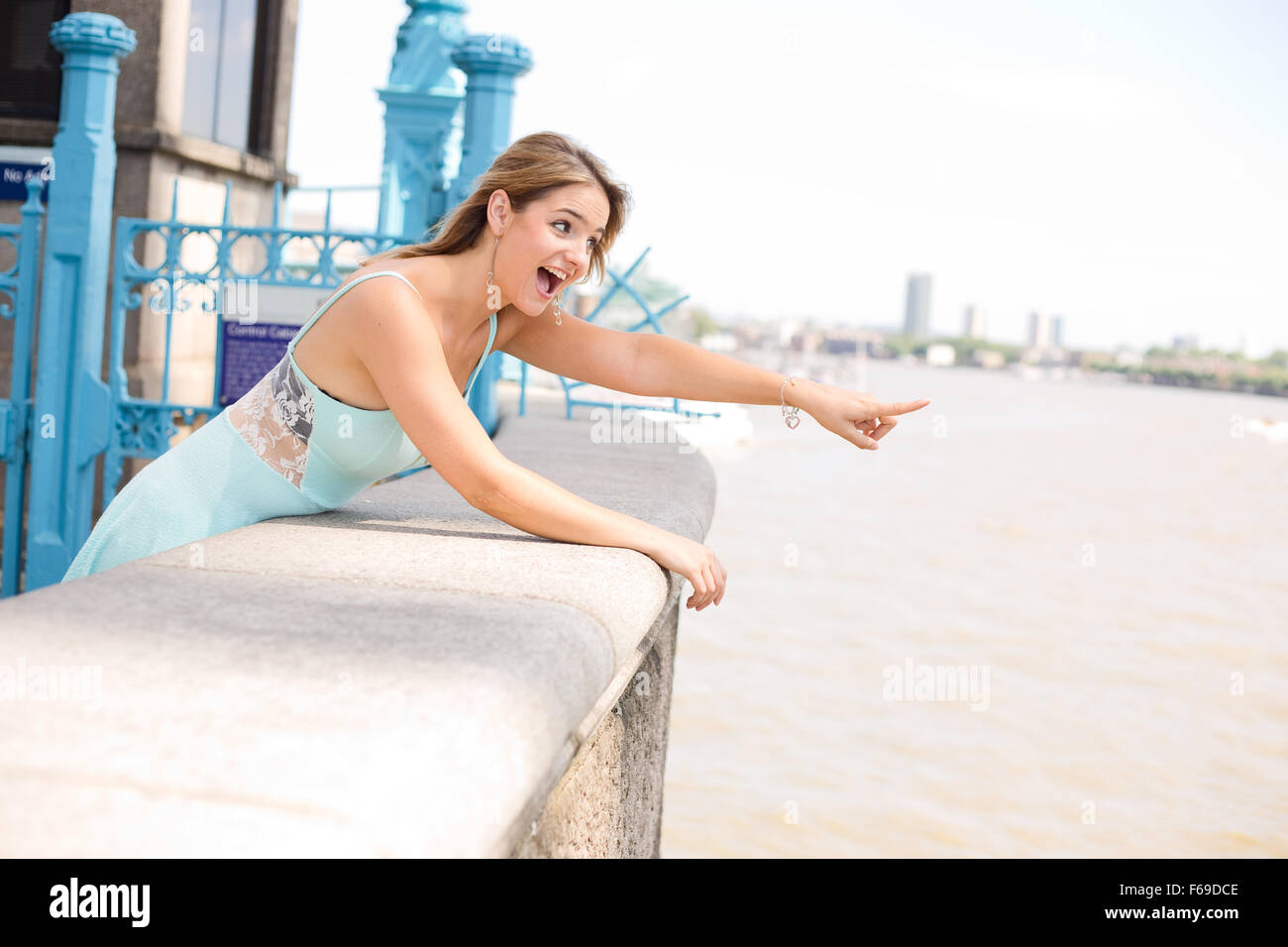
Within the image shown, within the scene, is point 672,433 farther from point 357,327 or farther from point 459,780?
point 459,780

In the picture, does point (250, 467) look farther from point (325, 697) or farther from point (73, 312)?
point (73, 312)

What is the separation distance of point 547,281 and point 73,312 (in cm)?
353

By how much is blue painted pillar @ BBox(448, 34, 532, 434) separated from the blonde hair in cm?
269

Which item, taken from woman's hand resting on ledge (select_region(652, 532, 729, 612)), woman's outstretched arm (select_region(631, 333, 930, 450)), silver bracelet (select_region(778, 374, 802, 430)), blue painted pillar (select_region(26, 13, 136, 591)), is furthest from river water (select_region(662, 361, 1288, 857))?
woman's hand resting on ledge (select_region(652, 532, 729, 612))

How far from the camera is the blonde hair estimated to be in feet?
7.95

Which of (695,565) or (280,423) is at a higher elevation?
(280,423)

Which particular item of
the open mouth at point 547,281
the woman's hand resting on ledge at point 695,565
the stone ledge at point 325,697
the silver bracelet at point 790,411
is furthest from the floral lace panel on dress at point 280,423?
the silver bracelet at point 790,411

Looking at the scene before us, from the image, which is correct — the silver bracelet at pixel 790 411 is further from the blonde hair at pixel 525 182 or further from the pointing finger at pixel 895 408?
the blonde hair at pixel 525 182

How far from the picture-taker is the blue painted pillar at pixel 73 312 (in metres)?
5.07

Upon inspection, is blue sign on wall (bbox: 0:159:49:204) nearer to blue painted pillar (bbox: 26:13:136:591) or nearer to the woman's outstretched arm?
blue painted pillar (bbox: 26:13:136:591)

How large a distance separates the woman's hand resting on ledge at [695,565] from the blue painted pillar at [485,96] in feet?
10.1

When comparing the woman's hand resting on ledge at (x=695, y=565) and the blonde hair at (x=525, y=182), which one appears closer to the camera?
the woman's hand resting on ledge at (x=695, y=565)

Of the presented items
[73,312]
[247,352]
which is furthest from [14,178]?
[247,352]

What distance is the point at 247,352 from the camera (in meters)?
5.56
